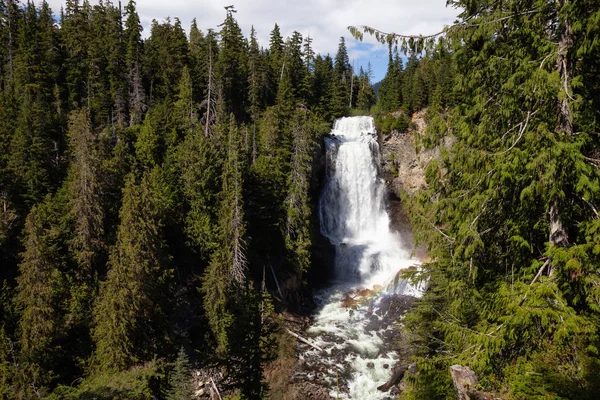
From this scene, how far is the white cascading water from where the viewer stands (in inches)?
932

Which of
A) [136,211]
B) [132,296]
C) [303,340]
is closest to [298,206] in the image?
[303,340]

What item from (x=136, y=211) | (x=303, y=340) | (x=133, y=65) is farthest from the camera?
(x=133, y=65)

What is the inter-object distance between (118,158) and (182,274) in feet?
35.3

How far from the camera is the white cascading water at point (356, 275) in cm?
2367

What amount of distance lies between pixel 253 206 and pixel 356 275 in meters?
14.5

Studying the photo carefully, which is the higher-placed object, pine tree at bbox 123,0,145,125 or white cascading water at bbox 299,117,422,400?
pine tree at bbox 123,0,145,125

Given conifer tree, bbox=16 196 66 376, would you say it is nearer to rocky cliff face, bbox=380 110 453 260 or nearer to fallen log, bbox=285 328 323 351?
fallen log, bbox=285 328 323 351

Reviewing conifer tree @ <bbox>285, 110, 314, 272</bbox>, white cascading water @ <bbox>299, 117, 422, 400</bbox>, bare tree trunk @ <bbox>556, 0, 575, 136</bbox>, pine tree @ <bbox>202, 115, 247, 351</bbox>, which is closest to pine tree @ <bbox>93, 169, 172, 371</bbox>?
pine tree @ <bbox>202, 115, 247, 351</bbox>

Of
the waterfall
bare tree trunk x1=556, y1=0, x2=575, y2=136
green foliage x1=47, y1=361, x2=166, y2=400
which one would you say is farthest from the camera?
the waterfall

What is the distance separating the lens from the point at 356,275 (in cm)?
3841

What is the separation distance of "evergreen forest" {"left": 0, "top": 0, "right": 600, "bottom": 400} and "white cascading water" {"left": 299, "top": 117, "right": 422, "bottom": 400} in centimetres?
241

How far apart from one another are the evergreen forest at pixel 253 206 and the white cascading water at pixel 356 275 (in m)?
2.41

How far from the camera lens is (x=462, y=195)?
6391mm

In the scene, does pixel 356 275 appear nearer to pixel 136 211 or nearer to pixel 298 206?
pixel 298 206
